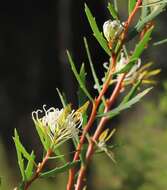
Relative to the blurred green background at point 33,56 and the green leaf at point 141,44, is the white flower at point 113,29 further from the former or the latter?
the blurred green background at point 33,56

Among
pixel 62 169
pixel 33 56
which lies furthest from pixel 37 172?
pixel 33 56

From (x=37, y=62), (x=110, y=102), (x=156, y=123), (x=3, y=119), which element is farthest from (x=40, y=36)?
(x=110, y=102)

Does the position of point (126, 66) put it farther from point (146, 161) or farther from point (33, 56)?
point (33, 56)

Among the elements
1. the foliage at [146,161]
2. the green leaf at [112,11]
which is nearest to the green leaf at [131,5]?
the green leaf at [112,11]

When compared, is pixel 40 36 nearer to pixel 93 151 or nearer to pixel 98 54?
pixel 98 54

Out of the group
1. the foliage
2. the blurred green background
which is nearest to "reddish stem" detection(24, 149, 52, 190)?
the foliage

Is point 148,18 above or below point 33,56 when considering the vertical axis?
above
